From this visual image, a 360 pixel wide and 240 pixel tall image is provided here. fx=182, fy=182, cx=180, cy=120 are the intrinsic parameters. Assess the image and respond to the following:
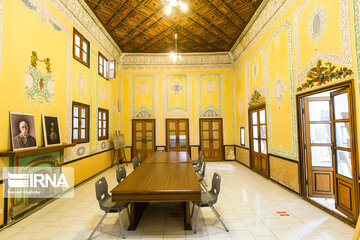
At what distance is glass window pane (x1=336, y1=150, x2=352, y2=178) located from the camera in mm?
3116

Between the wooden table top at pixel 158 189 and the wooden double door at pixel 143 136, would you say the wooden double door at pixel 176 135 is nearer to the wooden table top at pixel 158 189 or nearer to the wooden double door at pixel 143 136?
the wooden double door at pixel 143 136

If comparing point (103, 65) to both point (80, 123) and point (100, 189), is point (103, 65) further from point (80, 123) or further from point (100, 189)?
point (100, 189)

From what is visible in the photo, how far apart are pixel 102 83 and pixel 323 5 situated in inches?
263

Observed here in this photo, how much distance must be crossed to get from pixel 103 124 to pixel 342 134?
6920mm

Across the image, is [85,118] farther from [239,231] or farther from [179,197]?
[239,231]

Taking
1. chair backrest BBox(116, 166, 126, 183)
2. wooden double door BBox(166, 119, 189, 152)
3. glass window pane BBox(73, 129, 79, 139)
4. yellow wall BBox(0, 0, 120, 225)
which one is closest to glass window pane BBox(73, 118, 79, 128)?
glass window pane BBox(73, 129, 79, 139)

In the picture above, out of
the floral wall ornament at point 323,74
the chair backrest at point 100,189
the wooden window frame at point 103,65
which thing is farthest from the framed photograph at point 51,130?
the floral wall ornament at point 323,74

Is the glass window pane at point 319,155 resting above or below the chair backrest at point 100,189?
above

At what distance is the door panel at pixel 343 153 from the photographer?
2904 mm

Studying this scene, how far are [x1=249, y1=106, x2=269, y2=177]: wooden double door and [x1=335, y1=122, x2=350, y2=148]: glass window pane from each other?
245 centimetres

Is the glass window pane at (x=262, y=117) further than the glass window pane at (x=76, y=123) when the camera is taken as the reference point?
Yes

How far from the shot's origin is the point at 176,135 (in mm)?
8844

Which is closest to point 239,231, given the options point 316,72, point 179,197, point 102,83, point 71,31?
point 179,197

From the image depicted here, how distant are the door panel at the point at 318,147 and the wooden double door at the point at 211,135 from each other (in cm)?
488
